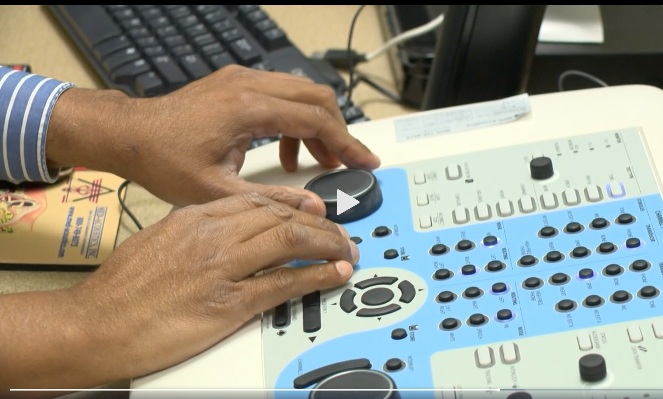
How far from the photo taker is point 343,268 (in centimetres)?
66

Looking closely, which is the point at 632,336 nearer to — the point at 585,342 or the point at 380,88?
the point at 585,342

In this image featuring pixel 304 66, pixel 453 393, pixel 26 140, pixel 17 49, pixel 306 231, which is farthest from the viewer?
pixel 17 49

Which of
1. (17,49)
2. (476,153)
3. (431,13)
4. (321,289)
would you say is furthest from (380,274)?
(17,49)

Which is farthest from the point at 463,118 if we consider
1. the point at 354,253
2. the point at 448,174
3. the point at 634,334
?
the point at 634,334

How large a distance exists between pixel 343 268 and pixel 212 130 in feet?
0.64

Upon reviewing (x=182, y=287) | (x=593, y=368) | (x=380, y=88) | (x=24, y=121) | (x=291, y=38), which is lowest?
(x=593, y=368)

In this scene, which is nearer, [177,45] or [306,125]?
[306,125]

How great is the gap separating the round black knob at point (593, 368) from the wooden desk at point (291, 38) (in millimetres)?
487

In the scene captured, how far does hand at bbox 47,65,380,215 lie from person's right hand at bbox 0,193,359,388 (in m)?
0.10

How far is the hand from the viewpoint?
2.56 feet

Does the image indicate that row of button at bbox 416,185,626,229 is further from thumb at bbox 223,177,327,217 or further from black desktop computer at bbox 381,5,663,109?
black desktop computer at bbox 381,5,663,109

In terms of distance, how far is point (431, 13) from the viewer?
1.07 m

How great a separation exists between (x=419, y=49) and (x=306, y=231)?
41 centimetres

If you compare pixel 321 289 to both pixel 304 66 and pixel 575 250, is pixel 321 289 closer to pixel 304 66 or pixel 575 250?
pixel 575 250
